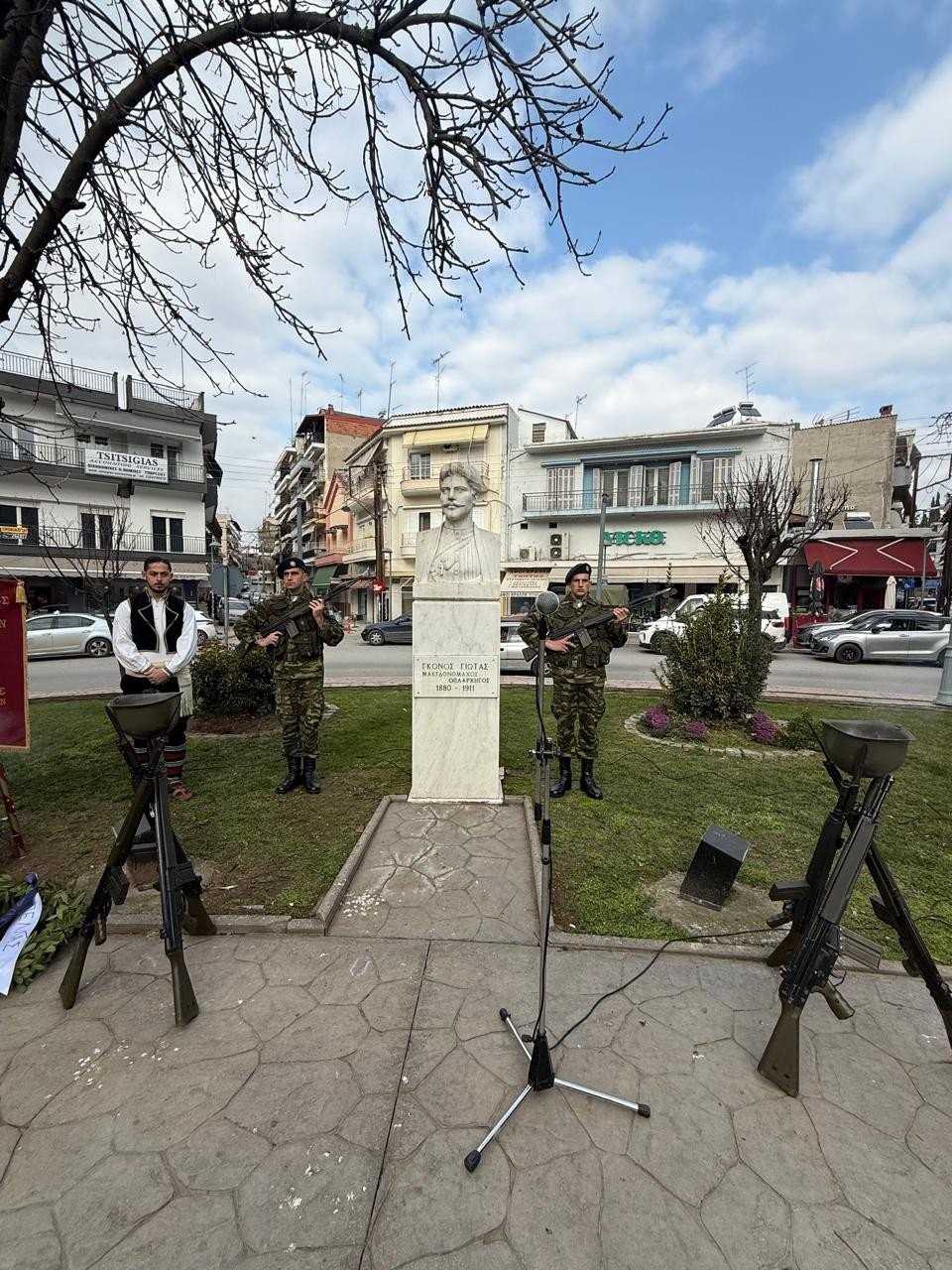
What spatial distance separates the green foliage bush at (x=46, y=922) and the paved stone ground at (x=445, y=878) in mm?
1378

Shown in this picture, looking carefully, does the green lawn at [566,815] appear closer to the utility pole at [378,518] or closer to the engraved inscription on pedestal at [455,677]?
the engraved inscription on pedestal at [455,677]

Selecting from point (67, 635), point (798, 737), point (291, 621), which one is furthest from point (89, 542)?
point (798, 737)

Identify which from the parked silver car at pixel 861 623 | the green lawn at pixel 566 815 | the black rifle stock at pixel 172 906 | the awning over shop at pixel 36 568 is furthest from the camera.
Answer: the awning over shop at pixel 36 568

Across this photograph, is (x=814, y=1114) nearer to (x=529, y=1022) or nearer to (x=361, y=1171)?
(x=529, y=1022)

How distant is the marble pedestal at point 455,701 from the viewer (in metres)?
4.88

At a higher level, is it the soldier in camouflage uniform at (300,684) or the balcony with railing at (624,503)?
the balcony with railing at (624,503)

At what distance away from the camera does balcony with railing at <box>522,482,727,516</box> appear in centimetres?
2803

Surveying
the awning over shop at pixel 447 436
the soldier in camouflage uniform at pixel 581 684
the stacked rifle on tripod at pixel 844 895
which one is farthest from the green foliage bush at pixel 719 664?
the awning over shop at pixel 447 436

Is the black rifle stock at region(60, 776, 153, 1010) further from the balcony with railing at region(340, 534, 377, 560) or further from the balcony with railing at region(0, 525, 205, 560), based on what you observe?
the balcony with railing at region(340, 534, 377, 560)

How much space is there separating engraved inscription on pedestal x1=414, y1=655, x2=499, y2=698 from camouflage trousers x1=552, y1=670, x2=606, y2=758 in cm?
72

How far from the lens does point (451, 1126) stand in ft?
6.38

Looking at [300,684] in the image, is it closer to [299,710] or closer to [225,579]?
[299,710]

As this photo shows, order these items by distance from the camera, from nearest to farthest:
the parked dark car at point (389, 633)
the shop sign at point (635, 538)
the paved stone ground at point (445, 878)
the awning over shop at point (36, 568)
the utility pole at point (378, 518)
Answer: the paved stone ground at point (445, 878)
the parked dark car at point (389, 633)
the awning over shop at point (36, 568)
the shop sign at point (635, 538)
the utility pole at point (378, 518)

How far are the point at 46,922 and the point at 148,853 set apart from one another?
1.00 metres
